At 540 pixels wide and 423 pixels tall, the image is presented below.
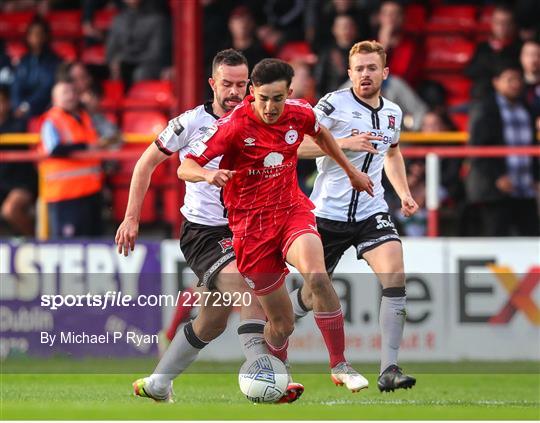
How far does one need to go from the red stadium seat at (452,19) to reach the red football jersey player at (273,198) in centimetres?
746

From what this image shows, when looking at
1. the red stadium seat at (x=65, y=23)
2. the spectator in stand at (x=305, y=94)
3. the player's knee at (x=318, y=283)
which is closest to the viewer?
the player's knee at (x=318, y=283)

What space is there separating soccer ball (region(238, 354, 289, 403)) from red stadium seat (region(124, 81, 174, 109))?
22.4 ft

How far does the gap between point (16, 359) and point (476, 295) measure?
3.74m

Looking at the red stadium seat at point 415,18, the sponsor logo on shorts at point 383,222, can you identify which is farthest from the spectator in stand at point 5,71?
the sponsor logo on shorts at point 383,222

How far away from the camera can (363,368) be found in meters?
10.4

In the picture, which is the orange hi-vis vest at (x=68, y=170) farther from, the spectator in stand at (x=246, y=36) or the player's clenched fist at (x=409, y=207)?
the player's clenched fist at (x=409, y=207)

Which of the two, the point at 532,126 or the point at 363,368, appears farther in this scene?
the point at 532,126

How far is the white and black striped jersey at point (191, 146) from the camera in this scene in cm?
878

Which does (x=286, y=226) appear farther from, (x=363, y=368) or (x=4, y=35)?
(x=4, y=35)

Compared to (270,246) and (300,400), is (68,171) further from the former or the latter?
(270,246)

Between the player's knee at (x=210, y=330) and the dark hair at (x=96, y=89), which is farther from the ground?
the dark hair at (x=96, y=89)

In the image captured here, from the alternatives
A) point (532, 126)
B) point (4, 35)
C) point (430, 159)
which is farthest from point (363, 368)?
point (4, 35)

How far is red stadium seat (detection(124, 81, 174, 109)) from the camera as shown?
15180mm

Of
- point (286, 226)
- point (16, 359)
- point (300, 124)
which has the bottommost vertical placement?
point (16, 359)
